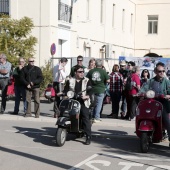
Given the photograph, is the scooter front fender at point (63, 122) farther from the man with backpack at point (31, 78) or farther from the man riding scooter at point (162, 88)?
the man with backpack at point (31, 78)

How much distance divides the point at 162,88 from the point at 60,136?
2383mm

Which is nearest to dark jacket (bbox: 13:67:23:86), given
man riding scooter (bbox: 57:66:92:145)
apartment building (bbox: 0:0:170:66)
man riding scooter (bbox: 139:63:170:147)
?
man riding scooter (bbox: 57:66:92:145)

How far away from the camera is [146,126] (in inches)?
367

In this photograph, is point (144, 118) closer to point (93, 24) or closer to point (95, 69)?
point (95, 69)

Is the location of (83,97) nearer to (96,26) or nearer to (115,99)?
(115,99)

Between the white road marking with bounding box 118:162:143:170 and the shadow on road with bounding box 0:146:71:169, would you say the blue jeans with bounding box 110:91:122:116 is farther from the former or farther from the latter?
the white road marking with bounding box 118:162:143:170

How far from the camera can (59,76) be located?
14.3 m

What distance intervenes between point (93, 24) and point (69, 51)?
466cm

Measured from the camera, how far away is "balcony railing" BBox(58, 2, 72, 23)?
27.6m

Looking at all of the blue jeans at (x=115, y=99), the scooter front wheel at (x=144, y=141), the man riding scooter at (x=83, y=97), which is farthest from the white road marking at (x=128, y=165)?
the blue jeans at (x=115, y=99)

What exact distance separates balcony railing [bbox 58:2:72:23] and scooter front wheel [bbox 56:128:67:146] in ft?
59.9

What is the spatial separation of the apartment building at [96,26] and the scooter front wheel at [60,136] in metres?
16.1

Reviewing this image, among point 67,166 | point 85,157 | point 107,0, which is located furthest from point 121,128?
point 107,0

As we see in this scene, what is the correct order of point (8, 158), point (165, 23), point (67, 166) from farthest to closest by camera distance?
1. point (165, 23)
2. point (8, 158)
3. point (67, 166)
